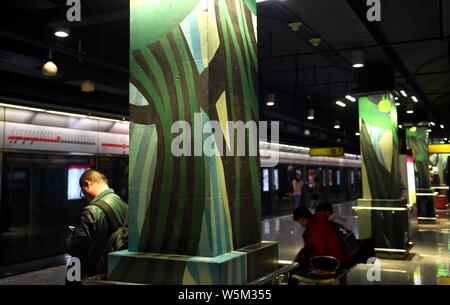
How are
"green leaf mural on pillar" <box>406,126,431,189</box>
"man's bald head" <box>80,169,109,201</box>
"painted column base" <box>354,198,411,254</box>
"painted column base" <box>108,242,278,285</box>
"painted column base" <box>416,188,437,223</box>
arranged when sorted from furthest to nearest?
"green leaf mural on pillar" <box>406,126,431,189</box>, "painted column base" <box>416,188,437,223</box>, "painted column base" <box>354,198,411,254</box>, "man's bald head" <box>80,169,109,201</box>, "painted column base" <box>108,242,278,285</box>

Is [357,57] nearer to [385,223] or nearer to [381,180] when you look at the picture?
[381,180]

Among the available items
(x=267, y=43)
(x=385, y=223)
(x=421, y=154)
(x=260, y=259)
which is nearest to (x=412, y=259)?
(x=385, y=223)

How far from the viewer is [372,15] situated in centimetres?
521

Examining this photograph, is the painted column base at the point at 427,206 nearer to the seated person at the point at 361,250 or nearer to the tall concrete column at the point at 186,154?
the seated person at the point at 361,250

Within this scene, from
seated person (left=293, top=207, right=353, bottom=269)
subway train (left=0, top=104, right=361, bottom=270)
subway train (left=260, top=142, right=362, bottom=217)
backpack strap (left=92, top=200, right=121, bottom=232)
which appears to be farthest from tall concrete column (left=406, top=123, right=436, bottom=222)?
backpack strap (left=92, top=200, right=121, bottom=232)

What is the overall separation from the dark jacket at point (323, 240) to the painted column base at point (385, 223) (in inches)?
161

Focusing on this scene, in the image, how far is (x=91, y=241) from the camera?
304cm

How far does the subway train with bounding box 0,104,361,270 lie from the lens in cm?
689

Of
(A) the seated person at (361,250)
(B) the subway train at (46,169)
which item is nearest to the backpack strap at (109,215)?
(A) the seated person at (361,250)

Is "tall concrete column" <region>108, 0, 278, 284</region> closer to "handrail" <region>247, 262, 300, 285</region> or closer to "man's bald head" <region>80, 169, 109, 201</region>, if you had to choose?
"handrail" <region>247, 262, 300, 285</region>

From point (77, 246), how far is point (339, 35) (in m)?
5.05

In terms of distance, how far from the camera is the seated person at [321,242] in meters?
4.38

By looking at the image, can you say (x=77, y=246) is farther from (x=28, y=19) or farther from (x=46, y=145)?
(x=46, y=145)

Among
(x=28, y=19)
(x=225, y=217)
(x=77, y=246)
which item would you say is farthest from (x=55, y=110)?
(x=225, y=217)
